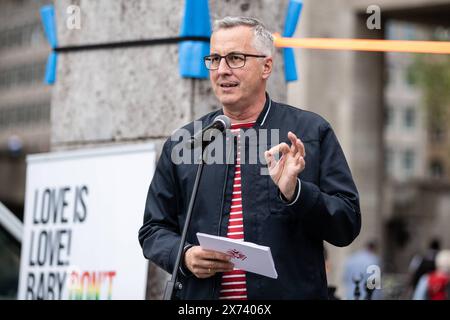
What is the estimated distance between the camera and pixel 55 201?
6.28m

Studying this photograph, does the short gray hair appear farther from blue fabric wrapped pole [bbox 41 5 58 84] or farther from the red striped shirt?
blue fabric wrapped pole [bbox 41 5 58 84]

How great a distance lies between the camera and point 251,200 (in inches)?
178

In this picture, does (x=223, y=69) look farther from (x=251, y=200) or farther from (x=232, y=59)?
(x=251, y=200)

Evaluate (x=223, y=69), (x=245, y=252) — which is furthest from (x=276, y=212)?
(x=223, y=69)

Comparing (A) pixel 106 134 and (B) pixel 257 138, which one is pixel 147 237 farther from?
(A) pixel 106 134

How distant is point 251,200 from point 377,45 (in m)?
1.65

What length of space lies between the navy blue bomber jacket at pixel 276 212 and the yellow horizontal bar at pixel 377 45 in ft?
3.90

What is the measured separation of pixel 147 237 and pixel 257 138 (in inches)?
23.5

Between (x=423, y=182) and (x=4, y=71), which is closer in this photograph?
(x=423, y=182)

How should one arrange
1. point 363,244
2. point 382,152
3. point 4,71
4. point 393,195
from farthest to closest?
point 4,71 → point 393,195 → point 382,152 → point 363,244

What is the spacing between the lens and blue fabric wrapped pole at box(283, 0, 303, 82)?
21.0 feet

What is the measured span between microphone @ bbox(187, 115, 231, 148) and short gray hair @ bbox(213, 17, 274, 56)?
0.42 meters

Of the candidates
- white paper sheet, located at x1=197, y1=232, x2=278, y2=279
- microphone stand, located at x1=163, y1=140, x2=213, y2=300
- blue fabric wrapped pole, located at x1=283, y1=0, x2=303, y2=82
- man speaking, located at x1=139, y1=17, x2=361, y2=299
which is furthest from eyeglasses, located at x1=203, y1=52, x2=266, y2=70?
blue fabric wrapped pole, located at x1=283, y1=0, x2=303, y2=82
